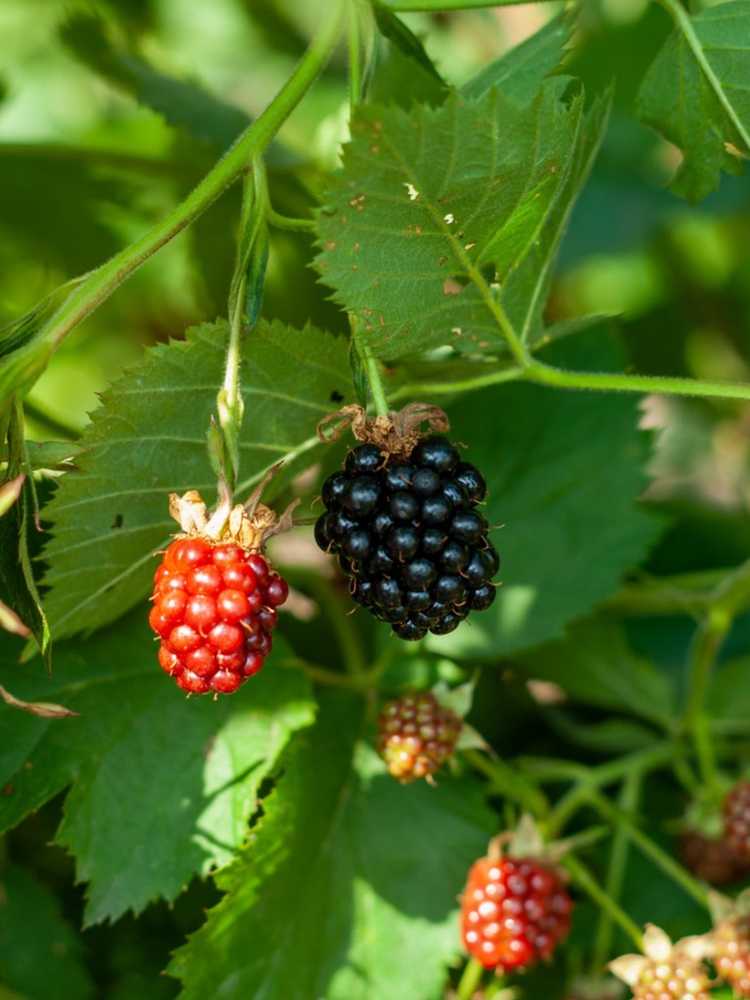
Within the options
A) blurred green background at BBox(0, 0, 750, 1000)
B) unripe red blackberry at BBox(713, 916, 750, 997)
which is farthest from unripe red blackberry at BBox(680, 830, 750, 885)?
blurred green background at BBox(0, 0, 750, 1000)

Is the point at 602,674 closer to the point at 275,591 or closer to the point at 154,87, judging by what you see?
the point at 275,591

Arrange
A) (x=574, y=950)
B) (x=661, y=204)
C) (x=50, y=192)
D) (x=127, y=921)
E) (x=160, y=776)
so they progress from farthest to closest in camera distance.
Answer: (x=661, y=204) → (x=50, y=192) → (x=127, y=921) → (x=574, y=950) → (x=160, y=776)

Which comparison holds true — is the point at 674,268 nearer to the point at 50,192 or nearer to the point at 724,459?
the point at 724,459

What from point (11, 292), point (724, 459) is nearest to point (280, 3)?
point (11, 292)

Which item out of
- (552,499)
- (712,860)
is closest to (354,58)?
(552,499)

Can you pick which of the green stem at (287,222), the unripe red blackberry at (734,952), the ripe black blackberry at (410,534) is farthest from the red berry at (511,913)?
the green stem at (287,222)
